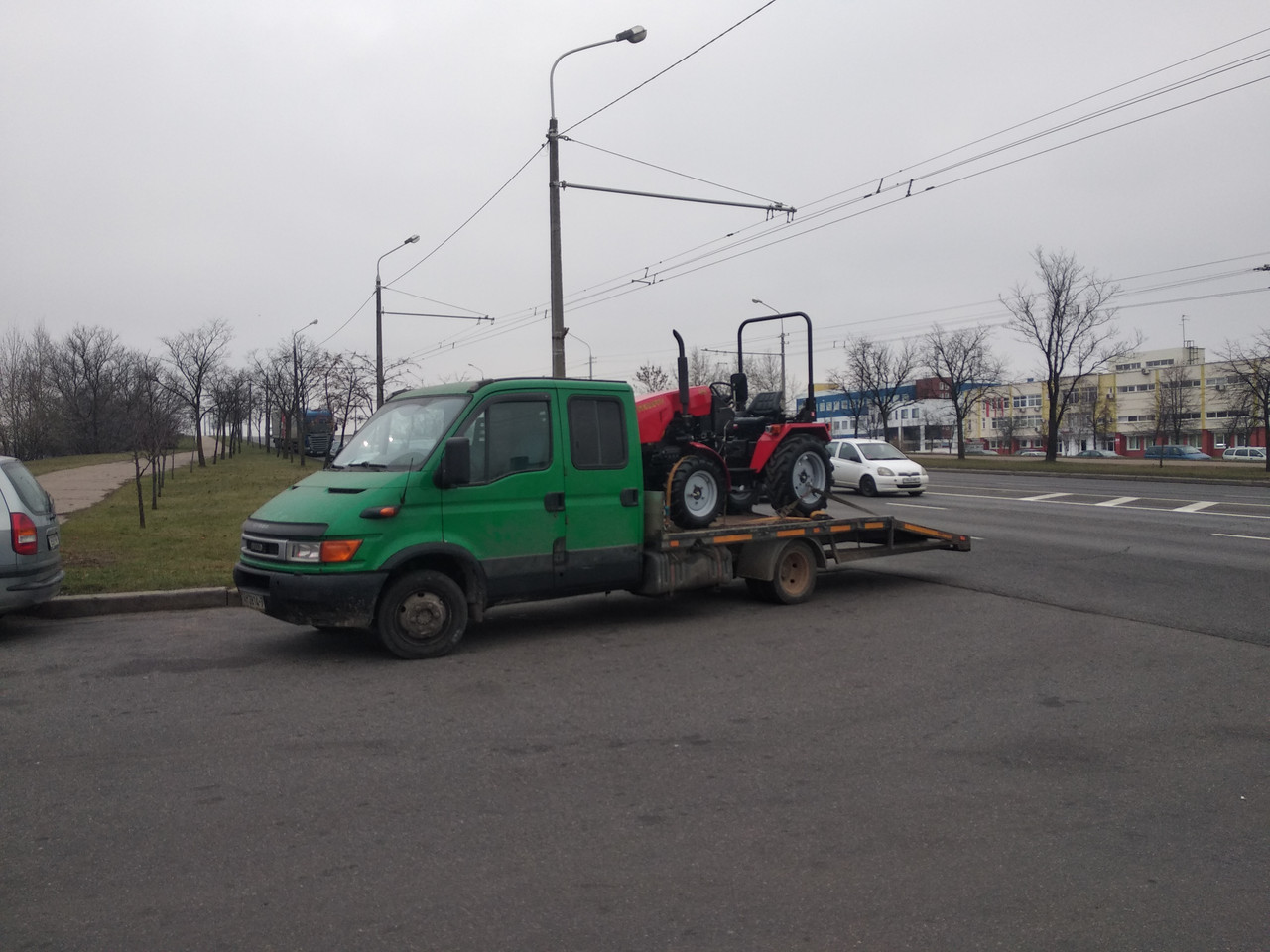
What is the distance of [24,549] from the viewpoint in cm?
787

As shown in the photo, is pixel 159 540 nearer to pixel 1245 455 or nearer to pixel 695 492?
pixel 695 492

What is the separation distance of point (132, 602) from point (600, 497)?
4887 millimetres

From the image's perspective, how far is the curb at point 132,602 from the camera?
9.19m

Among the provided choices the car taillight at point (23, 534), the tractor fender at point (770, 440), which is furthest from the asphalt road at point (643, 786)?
the tractor fender at point (770, 440)

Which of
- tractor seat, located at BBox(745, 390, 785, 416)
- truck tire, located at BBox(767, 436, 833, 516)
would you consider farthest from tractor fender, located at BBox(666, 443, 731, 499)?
tractor seat, located at BBox(745, 390, 785, 416)

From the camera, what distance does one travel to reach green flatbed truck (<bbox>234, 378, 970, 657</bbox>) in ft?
23.6

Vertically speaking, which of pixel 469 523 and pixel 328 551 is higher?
pixel 469 523

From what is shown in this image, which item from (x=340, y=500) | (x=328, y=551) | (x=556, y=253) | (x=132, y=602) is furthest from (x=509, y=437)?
(x=556, y=253)

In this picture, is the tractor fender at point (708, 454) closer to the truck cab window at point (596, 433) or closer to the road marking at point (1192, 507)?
the truck cab window at point (596, 433)

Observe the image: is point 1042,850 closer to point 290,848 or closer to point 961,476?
point 290,848

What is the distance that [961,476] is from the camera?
112 feet

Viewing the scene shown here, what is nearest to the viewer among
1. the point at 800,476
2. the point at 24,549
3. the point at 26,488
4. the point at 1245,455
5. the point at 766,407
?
the point at 24,549

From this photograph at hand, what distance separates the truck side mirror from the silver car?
11.4 feet

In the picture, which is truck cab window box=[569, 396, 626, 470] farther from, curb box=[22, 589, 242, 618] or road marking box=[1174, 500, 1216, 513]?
road marking box=[1174, 500, 1216, 513]
